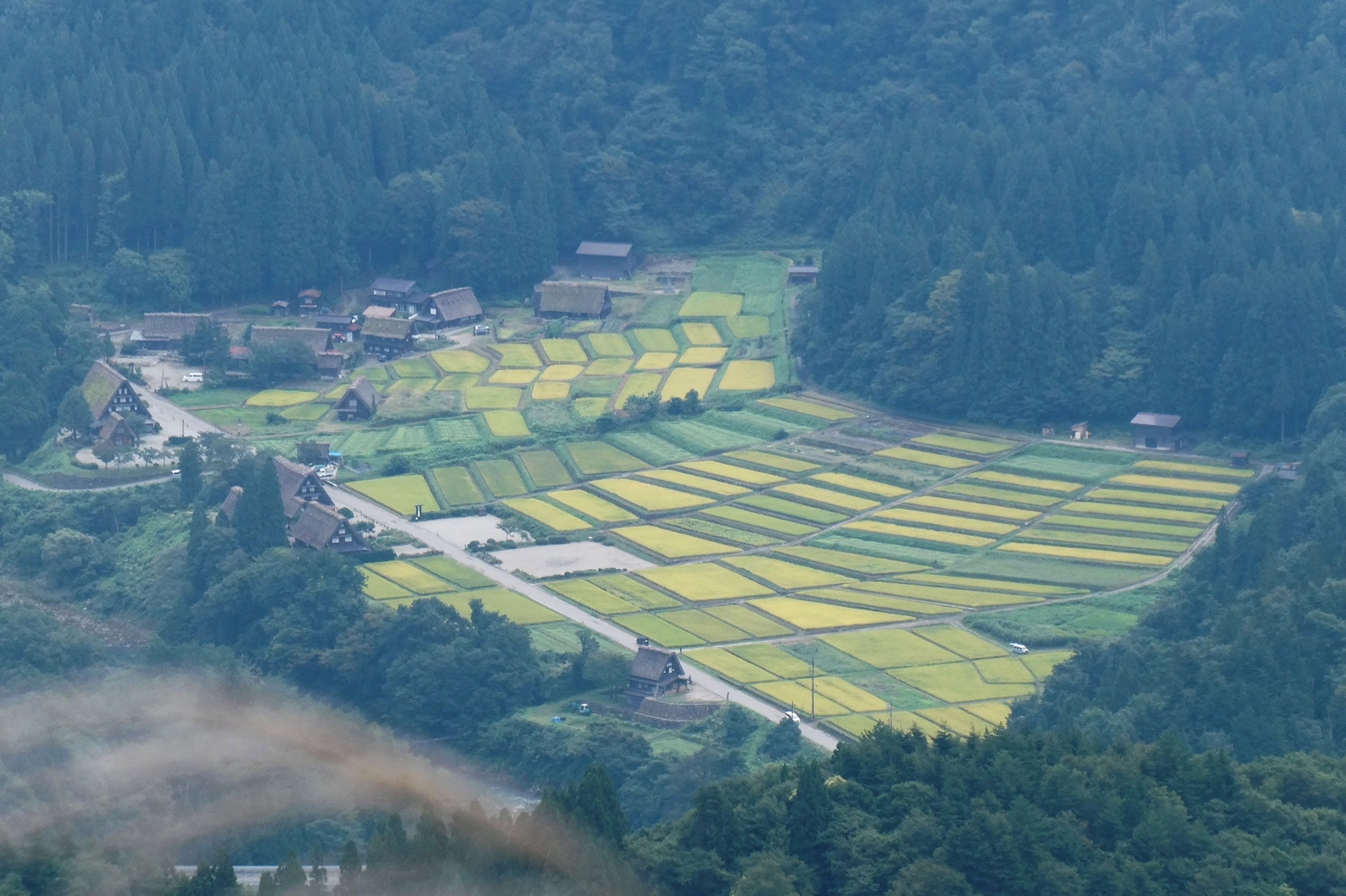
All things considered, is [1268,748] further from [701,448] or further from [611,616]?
[701,448]

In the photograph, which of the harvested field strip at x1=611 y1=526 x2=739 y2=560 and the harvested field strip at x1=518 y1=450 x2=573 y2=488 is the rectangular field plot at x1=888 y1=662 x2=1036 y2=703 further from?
the harvested field strip at x1=518 y1=450 x2=573 y2=488

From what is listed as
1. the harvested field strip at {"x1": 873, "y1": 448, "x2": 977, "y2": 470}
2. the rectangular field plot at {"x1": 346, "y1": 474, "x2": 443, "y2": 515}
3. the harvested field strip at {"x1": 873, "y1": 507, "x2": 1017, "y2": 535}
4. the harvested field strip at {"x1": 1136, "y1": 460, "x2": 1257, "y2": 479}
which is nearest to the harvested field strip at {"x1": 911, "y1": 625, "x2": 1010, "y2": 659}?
the harvested field strip at {"x1": 873, "y1": 507, "x2": 1017, "y2": 535}

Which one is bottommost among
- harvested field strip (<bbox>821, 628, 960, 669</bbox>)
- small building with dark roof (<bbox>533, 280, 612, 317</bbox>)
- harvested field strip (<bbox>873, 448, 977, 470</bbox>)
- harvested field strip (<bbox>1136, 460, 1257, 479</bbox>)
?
harvested field strip (<bbox>821, 628, 960, 669</bbox>)

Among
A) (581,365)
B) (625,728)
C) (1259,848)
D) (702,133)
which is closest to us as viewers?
(1259,848)

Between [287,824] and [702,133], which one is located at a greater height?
[702,133]

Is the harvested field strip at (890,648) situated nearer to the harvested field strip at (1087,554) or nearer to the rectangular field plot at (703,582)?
the rectangular field plot at (703,582)

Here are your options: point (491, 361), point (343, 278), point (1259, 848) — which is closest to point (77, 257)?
point (343, 278)

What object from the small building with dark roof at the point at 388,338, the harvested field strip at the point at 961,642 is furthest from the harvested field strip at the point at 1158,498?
the small building with dark roof at the point at 388,338
